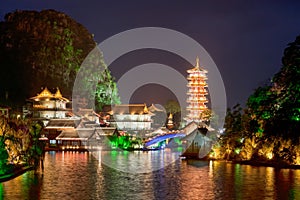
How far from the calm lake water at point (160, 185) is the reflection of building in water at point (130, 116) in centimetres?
6036

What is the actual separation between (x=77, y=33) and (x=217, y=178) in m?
76.2

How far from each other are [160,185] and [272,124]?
1377 centimetres

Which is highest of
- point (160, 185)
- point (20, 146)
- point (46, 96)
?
point (46, 96)

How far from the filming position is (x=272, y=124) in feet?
114

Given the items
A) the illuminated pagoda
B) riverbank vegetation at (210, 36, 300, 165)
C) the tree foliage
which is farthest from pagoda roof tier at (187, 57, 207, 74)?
riverbank vegetation at (210, 36, 300, 165)

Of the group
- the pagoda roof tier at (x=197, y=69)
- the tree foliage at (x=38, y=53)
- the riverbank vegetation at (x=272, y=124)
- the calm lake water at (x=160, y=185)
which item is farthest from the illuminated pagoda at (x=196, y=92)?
the calm lake water at (x=160, y=185)

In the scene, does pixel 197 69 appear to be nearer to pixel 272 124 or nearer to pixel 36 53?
pixel 36 53

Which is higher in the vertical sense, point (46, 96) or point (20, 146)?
point (46, 96)

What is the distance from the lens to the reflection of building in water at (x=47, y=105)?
80250 mm

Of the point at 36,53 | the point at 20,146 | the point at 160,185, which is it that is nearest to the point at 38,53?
the point at 36,53

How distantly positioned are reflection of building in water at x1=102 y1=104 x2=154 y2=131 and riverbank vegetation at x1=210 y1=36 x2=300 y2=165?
51396 millimetres

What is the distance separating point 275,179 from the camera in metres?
25.2

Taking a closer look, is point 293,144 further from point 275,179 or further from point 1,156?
point 1,156

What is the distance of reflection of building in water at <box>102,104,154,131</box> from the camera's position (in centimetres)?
9112
